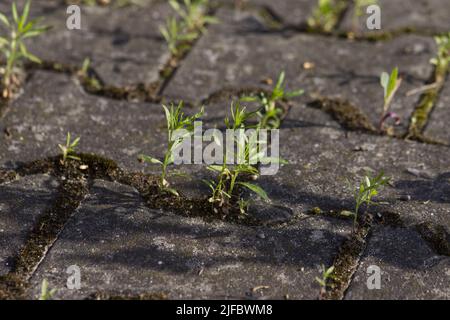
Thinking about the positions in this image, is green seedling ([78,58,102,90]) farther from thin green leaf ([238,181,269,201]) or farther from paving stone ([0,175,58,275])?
thin green leaf ([238,181,269,201])

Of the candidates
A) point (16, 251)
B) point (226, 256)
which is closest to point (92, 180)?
point (16, 251)

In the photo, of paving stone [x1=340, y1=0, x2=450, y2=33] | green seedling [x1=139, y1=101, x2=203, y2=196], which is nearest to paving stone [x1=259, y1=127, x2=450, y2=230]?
green seedling [x1=139, y1=101, x2=203, y2=196]

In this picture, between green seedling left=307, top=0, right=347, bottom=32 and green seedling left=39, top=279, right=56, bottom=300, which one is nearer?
green seedling left=39, top=279, right=56, bottom=300

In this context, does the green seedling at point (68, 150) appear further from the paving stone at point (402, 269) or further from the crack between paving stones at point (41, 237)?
the paving stone at point (402, 269)

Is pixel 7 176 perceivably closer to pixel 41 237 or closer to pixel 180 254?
pixel 41 237

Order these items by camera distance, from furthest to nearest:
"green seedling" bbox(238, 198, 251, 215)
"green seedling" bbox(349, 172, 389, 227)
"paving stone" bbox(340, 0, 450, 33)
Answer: "paving stone" bbox(340, 0, 450, 33) < "green seedling" bbox(238, 198, 251, 215) < "green seedling" bbox(349, 172, 389, 227)

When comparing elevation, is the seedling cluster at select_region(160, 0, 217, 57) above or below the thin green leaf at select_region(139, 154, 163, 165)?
above

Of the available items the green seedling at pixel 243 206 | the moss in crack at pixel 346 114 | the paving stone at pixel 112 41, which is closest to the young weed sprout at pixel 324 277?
the green seedling at pixel 243 206
